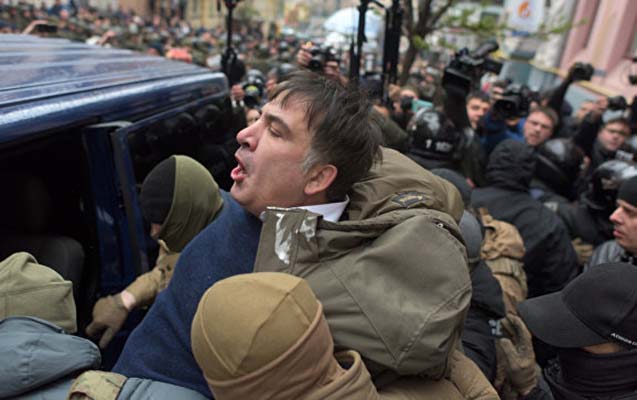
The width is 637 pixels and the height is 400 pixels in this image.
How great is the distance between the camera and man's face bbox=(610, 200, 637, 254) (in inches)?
91.3

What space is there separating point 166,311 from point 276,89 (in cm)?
65

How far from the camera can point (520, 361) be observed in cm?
204

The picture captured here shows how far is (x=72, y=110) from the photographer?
172 cm

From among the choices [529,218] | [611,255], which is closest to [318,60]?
[529,218]

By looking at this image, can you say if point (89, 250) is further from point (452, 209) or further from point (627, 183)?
point (627, 183)

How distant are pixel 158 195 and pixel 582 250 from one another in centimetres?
273

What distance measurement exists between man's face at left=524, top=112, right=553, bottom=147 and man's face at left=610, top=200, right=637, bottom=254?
225cm

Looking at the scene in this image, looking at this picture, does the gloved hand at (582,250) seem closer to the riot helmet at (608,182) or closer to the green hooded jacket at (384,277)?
the riot helmet at (608,182)

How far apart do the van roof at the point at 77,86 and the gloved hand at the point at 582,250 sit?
257 cm

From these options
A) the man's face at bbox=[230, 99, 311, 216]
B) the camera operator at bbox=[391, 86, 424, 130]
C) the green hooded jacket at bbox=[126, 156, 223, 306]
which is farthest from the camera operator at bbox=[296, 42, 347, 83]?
the man's face at bbox=[230, 99, 311, 216]

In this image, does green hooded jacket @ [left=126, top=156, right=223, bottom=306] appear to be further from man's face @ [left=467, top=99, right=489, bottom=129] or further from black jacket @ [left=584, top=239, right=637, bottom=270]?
man's face @ [left=467, top=99, right=489, bottom=129]

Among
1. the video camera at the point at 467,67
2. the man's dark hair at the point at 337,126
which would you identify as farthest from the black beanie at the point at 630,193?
the video camera at the point at 467,67

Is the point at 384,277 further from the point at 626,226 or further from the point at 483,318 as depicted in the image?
the point at 626,226

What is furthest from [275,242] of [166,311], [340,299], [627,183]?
[627,183]
